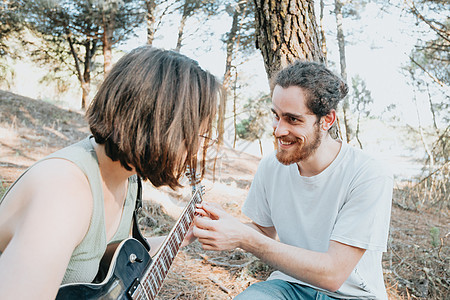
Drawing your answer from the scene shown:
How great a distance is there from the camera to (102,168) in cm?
133

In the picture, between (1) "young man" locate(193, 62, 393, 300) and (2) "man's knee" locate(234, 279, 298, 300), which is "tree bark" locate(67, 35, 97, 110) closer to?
(1) "young man" locate(193, 62, 393, 300)

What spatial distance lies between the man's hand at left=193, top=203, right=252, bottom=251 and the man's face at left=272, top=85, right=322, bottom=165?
19.8 inches

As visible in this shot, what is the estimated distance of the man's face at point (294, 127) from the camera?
1.89 meters

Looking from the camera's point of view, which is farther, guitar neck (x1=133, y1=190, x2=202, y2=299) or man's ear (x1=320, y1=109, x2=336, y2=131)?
man's ear (x1=320, y1=109, x2=336, y2=131)

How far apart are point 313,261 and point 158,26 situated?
30.3 feet

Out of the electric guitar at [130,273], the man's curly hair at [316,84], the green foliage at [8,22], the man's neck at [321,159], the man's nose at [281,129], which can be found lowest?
the electric guitar at [130,273]

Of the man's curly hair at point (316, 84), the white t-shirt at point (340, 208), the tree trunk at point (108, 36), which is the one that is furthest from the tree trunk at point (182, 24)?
the white t-shirt at point (340, 208)

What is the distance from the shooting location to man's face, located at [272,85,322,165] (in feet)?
6.19

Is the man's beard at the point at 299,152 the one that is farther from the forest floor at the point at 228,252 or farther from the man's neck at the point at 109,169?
the man's neck at the point at 109,169

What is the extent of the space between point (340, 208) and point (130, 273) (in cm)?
106

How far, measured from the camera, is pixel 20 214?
0.97 meters

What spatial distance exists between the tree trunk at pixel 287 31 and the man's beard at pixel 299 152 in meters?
0.95

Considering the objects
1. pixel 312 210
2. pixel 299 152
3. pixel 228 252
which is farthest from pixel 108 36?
pixel 312 210

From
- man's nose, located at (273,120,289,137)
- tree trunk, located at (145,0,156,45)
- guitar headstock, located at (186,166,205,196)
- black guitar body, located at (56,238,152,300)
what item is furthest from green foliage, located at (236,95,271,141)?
black guitar body, located at (56,238,152,300)
